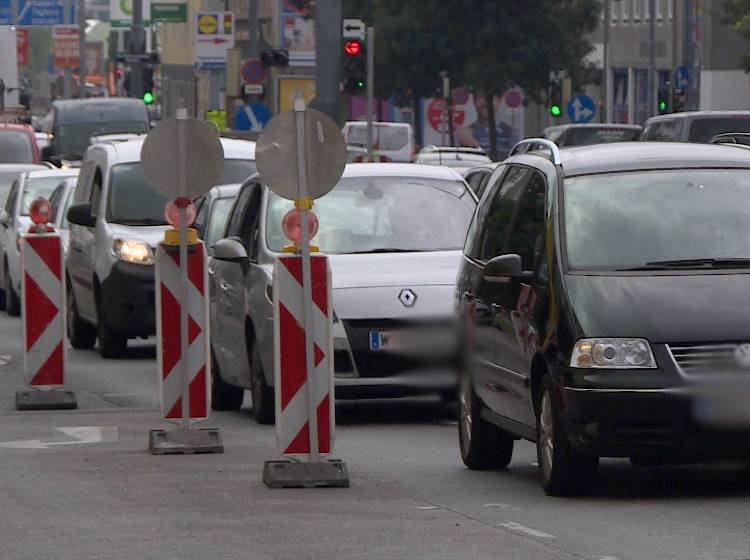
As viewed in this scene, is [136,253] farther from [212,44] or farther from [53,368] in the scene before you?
[212,44]

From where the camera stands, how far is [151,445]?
12.8 meters

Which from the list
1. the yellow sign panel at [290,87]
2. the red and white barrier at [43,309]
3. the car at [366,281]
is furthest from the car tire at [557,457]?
the yellow sign panel at [290,87]

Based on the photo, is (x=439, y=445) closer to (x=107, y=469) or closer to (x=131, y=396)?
(x=107, y=469)

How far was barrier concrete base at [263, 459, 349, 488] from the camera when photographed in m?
11.0

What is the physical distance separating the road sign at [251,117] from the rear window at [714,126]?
11.8 metres

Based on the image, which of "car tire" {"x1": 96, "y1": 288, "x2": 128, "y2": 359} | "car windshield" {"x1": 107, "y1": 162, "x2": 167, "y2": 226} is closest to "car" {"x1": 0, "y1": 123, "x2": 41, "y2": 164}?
"car windshield" {"x1": 107, "y1": 162, "x2": 167, "y2": 226}

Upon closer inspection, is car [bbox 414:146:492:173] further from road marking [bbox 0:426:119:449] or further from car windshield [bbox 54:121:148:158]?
road marking [bbox 0:426:119:449]

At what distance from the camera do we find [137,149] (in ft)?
70.7

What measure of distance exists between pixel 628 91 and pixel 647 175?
3013 inches

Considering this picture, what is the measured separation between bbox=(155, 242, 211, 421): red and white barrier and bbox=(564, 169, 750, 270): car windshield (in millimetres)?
3009

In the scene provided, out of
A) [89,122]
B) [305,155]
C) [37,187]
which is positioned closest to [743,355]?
[305,155]

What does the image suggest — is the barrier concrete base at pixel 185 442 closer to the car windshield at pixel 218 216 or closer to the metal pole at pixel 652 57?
the car windshield at pixel 218 216

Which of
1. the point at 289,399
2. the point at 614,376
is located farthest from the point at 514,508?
the point at 289,399

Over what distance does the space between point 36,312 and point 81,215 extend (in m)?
4.85
